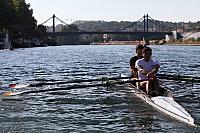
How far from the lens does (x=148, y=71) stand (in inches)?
720

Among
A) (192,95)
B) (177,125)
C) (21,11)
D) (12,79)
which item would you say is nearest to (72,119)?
(177,125)

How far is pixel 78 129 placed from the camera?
13.5m

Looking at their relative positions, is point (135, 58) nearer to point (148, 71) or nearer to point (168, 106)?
point (148, 71)

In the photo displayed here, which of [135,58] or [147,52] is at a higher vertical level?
[147,52]

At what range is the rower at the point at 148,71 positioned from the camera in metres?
17.6

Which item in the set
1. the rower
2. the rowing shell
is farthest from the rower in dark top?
the rowing shell

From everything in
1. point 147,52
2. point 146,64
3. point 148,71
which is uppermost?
point 147,52

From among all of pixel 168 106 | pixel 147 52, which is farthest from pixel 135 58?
pixel 168 106

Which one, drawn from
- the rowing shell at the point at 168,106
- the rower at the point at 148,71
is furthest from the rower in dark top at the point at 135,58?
the rowing shell at the point at 168,106

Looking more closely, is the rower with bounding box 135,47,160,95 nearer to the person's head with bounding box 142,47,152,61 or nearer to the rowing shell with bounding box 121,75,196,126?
the person's head with bounding box 142,47,152,61

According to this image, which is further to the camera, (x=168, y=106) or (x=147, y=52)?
(x=147, y=52)

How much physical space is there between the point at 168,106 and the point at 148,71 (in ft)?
10.9

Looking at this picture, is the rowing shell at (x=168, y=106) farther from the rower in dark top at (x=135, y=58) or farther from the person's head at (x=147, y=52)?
the rower in dark top at (x=135, y=58)

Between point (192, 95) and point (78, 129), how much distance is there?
8.87 meters
